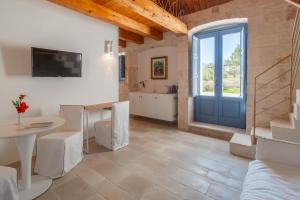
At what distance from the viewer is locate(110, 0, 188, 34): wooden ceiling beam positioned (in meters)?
2.67

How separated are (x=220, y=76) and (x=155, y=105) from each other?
1.85 m

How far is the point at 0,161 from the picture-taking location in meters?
2.48

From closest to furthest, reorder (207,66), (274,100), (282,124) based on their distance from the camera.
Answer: (282,124) < (274,100) < (207,66)

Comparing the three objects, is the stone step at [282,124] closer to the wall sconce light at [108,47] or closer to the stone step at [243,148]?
the stone step at [243,148]

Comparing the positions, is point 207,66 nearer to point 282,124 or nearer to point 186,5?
point 186,5

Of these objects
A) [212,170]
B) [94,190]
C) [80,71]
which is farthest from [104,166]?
[80,71]

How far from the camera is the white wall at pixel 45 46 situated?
8.15 ft

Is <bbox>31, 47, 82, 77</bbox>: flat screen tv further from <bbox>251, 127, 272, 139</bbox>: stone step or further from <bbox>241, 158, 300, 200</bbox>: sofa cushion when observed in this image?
<bbox>251, 127, 272, 139</bbox>: stone step

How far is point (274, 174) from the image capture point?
147 cm

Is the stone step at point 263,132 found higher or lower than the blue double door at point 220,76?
lower

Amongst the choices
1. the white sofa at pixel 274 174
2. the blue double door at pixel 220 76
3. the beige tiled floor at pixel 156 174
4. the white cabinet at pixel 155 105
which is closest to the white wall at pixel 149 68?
the white cabinet at pixel 155 105

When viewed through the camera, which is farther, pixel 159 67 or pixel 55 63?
pixel 159 67

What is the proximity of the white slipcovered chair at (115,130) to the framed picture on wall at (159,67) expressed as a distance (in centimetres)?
230

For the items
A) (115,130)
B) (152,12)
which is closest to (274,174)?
(115,130)
